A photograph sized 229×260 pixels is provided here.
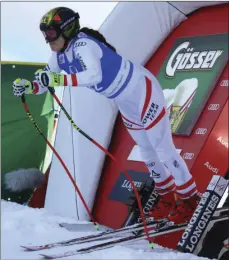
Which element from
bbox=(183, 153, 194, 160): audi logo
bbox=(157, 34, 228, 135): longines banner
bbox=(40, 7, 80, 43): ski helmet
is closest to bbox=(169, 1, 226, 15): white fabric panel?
bbox=(157, 34, 228, 135): longines banner

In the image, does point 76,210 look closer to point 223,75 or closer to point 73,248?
point 73,248

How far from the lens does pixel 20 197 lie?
4.50 meters

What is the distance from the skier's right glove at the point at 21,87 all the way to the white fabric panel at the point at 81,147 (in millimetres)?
1266

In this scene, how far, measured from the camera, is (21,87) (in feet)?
9.04

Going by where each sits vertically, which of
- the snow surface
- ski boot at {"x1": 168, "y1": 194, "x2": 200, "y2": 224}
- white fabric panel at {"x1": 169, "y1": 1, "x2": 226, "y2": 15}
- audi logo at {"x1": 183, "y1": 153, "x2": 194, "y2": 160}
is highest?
white fabric panel at {"x1": 169, "y1": 1, "x2": 226, "y2": 15}

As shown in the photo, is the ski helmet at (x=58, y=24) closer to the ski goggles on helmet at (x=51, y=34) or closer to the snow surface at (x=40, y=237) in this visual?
the ski goggles on helmet at (x=51, y=34)

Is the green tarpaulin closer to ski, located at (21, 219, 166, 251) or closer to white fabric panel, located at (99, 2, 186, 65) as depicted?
white fabric panel, located at (99, 2, 186, 65)

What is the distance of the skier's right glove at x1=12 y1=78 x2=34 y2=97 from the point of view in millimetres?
2736

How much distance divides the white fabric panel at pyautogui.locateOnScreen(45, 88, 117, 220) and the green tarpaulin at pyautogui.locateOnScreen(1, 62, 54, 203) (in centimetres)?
59

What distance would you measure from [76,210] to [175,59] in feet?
4.87

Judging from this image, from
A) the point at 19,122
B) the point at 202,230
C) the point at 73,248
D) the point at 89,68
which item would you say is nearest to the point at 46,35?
the point at 89,68

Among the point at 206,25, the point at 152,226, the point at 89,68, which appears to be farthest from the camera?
the point at 206,25

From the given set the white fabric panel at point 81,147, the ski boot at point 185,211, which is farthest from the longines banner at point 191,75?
the ski boot at point 185,211

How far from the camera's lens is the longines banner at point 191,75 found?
12.6 ft
